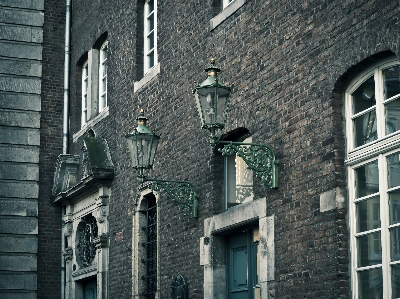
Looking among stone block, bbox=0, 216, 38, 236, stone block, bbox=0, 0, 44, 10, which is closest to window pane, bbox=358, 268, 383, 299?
stone block, bbox=0, 216, 38, 236

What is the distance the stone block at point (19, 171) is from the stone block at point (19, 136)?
1.48ft

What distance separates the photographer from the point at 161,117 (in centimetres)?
1311

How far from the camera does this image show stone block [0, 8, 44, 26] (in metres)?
17.7

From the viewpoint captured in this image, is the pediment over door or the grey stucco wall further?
the grey stucco wall

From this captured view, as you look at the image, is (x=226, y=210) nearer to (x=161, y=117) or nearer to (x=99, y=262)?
(x=161, y=117)

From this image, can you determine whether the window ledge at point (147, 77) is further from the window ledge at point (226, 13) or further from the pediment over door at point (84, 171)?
the window ledge at point (226, 13)

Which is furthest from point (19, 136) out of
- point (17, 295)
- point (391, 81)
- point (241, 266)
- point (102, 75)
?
point (391, 81)

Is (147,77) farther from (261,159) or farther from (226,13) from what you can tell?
(261,159)

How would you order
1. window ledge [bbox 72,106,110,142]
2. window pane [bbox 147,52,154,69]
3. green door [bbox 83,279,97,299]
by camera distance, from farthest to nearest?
green door [bbox 83,279,97,299] < window ledge [bbox 72,106,110,142] < window pane [bbox 147,52,154,69]

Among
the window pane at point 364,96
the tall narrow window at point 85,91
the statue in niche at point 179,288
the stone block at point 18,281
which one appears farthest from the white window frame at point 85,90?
the window pane at point 364,96

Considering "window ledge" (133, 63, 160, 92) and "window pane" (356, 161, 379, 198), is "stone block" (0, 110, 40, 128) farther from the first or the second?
"window pane" (356, 161, 379, 198)

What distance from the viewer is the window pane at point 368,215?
27.4ft

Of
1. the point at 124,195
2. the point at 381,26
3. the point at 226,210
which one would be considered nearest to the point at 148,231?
the point at 124,195

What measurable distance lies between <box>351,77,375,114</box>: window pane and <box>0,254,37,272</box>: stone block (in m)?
9.74
